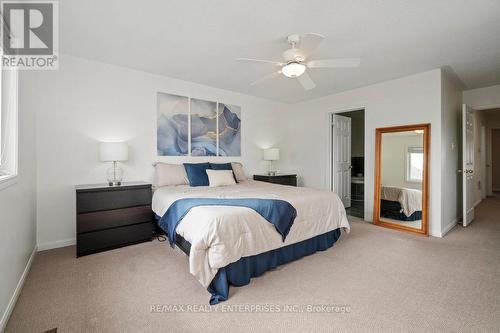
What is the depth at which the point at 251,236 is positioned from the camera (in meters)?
2.13

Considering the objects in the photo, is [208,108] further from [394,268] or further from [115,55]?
[394,268]

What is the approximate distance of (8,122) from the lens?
2.02m

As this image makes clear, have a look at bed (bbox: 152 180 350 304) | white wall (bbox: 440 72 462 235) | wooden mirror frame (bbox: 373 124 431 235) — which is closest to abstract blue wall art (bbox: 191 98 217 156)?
bed (bbox: 152 180 350 304)

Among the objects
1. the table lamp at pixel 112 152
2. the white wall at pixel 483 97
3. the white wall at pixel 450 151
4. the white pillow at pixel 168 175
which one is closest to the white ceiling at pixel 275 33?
the white wall at pixel 450 151

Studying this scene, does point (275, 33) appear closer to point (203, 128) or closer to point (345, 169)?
point (203, 128)

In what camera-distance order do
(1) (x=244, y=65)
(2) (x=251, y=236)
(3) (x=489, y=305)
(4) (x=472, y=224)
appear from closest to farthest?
(3) (x=489, y=305) < (2) (x=251, y=236) < (1) (x=244, y=65) < (4) (x=472, y=224)

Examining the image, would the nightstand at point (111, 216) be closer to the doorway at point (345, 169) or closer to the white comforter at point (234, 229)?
the white comforter at point (234, 229)

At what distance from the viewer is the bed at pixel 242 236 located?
1906mm

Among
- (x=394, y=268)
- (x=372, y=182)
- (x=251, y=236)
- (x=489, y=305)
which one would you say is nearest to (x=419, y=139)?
(x=372, y=182)

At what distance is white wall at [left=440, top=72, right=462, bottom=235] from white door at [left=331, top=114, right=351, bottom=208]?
5.75 ft

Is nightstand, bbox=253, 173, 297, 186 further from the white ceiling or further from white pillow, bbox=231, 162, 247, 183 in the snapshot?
the white ceiling

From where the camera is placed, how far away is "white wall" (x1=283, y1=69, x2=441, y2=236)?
11.6 ft

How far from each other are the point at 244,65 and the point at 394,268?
3.11 meters

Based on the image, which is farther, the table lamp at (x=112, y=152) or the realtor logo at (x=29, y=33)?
the table lamp at (x=112, y=152)
